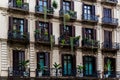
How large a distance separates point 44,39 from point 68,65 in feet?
12.0

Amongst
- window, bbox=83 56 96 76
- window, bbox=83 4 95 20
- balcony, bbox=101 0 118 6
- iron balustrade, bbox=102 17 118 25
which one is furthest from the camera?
balcony, bbox=101 0 118 6

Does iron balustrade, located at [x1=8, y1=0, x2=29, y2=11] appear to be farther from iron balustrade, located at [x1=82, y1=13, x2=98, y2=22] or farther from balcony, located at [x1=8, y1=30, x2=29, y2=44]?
iron balustrade, located at [x1=82, y1=13, x2=98, y2=22]

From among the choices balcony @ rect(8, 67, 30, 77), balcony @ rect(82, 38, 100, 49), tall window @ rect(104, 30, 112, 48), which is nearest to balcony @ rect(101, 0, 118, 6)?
tall window @ rect(104, 30, 112, 48)

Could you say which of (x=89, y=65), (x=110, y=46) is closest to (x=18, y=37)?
(x=89, y=65)

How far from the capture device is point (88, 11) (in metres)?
39.8

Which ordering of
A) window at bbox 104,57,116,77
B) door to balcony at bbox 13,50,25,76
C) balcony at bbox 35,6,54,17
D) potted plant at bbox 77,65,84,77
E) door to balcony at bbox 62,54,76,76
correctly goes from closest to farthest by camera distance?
door to balcony at bbox 13,50,25,76
balcony at bbox 35,6,54,17
door to balcony at bbox 62,54,76,76
potted plant at bbox 77,65,84,77
window at bbox 104,57,116,77

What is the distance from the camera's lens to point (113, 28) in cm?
4112

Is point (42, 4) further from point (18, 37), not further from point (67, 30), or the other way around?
point (18, 37)

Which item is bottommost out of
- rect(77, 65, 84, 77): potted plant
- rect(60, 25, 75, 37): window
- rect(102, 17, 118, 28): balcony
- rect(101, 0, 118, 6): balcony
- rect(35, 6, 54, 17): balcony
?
rect(77, 65, 84, 77): potted plant

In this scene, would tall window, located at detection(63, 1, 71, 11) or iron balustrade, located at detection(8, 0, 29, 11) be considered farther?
tall window, located at detection(63, 1, 71, 11)

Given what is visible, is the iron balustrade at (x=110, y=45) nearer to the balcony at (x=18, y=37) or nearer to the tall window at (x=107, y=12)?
the tall window at (x=107, y=12)

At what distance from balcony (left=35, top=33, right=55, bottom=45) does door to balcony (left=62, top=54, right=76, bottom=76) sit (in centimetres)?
219

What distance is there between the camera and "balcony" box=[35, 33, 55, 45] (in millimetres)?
35000

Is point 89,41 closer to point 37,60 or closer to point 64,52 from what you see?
point 64,52
